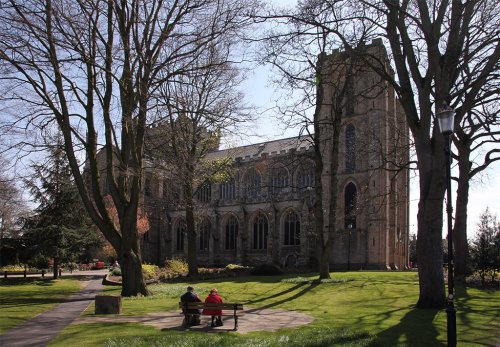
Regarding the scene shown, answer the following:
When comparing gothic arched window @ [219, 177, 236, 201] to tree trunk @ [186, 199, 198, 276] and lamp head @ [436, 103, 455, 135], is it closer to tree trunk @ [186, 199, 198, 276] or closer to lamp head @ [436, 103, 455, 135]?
tree trunk @ [186, 199, 198, 276]

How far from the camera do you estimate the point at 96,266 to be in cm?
5538

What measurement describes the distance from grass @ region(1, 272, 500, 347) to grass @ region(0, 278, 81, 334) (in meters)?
1.92

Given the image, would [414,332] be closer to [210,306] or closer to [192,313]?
[210,306]

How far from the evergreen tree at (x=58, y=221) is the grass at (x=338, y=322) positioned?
11562mm

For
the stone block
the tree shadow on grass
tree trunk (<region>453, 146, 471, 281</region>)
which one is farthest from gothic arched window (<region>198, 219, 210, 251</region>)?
the tree shadow on grass

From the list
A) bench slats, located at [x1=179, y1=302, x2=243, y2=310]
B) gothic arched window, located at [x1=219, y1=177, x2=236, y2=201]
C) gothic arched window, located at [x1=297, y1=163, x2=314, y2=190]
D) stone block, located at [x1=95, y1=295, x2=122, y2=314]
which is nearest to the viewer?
bench slats, located at [x1=179, y1=302, x2=243, y2=310]

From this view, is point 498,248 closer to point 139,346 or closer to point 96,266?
point 139,346

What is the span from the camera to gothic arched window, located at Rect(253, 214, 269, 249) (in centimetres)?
5578

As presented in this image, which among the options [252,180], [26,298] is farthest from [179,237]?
[26,298]

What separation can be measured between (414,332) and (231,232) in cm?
4839

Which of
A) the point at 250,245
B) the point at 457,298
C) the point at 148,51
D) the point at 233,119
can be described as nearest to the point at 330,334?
the point at 457,298

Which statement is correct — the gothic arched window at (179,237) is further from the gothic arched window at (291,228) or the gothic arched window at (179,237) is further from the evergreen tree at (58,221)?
the evergreen tree at (58,221)

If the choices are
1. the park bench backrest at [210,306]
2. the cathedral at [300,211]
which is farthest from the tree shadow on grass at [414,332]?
the cathedral at [300,211]

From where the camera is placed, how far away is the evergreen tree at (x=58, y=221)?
101 ft
